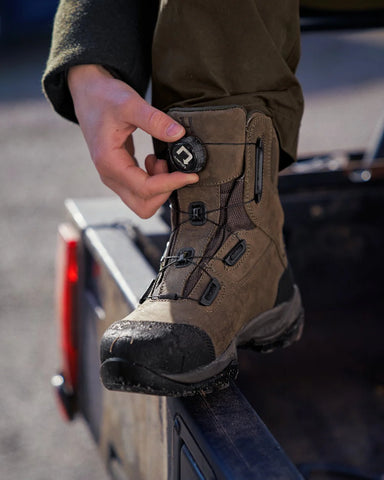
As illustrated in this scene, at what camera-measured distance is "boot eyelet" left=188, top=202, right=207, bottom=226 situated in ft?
3.97

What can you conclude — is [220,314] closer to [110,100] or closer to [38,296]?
[110,100]

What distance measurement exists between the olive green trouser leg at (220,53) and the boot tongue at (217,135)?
42mm

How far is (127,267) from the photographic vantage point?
145 centimetres

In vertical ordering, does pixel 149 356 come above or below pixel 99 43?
below

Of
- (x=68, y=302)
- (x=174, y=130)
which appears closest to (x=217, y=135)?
(x=174, y=130)

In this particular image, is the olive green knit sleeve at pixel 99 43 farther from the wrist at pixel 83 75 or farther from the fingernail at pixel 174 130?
the fingernail at pixel 174 130

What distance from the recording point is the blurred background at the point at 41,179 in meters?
2.75

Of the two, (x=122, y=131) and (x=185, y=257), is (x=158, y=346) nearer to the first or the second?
(x=185, y=257)

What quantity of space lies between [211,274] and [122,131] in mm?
287

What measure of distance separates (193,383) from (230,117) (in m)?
0.43

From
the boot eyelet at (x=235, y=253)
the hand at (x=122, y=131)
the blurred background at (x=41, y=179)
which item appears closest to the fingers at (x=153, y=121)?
the hand at (x=122, y=131)

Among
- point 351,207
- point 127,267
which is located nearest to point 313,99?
point 351,207

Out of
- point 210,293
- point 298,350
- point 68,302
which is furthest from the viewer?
point 298,350

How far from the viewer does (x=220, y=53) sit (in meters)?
1.22
